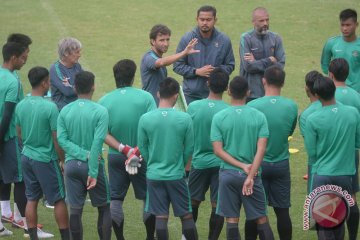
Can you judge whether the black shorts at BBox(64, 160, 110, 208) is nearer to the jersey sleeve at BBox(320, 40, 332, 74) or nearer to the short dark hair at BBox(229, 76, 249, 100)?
the short dark hair at BBox(229, 76, 249, 100)

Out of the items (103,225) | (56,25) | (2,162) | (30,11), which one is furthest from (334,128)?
(30,11)

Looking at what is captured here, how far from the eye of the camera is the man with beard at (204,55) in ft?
39.4

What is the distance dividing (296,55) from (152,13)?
4971mm

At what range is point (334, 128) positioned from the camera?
9406 mm

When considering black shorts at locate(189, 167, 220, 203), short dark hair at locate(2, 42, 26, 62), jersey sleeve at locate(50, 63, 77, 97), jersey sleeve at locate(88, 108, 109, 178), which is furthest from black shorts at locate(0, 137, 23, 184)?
black shorts at locate(189, 167, 220, 203)

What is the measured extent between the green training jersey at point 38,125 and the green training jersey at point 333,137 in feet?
9.55

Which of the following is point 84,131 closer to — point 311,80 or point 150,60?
point 150,60

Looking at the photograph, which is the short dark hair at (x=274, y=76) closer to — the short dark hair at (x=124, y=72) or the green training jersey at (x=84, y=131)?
the short dark hair at (x=124, y=72)

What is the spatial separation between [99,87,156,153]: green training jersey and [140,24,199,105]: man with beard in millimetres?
1230

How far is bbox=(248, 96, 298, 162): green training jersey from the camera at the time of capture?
32.2 ft

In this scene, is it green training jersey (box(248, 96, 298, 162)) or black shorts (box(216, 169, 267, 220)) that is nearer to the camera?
black shorts (box(216, 169, 267, 220))

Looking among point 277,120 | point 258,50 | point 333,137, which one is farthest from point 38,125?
point 258,50

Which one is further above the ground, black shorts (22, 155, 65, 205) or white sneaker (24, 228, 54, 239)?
black shorts (22, 155, 65, 205)

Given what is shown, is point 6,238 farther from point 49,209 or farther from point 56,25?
point 56,25
